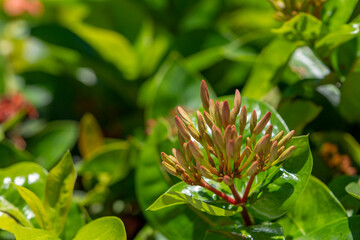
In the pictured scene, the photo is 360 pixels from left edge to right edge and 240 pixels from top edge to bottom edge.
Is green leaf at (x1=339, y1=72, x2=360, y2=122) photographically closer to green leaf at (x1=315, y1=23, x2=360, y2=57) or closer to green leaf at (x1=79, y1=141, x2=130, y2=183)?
green leaf at (x1=315, y1=23, x2=360, y2=57)

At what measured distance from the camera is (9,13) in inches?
57.6

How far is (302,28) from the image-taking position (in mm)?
725

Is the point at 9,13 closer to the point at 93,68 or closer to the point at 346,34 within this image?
the point at 93,68

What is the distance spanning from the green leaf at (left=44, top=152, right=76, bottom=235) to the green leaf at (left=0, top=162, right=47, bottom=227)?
0.05m

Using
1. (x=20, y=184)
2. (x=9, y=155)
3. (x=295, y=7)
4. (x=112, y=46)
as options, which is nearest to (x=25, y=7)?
(x=112, y=46)

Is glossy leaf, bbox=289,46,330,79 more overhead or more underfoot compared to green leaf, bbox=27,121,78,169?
more overhead

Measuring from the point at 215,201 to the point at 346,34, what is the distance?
33 cm

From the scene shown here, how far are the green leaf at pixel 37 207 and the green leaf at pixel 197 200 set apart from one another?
0.63 feet

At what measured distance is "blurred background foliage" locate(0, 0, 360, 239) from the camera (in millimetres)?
762

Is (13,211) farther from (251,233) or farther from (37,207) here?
(251,233)

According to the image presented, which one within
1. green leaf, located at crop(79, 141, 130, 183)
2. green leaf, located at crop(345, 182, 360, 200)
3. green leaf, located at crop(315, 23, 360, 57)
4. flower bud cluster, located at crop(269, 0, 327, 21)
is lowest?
green leaf, located at crop(79, 141, 130, 183)

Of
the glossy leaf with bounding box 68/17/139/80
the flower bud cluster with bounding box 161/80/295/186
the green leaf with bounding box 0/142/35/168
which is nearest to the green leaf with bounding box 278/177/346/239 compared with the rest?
the flower bud cluster with bounding box 161/80/295/186

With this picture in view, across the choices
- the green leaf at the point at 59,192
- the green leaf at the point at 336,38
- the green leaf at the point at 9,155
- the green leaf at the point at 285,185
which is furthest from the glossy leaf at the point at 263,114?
the green leaf at the point at 9,155

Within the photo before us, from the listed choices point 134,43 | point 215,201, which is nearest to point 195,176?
point 215,201
